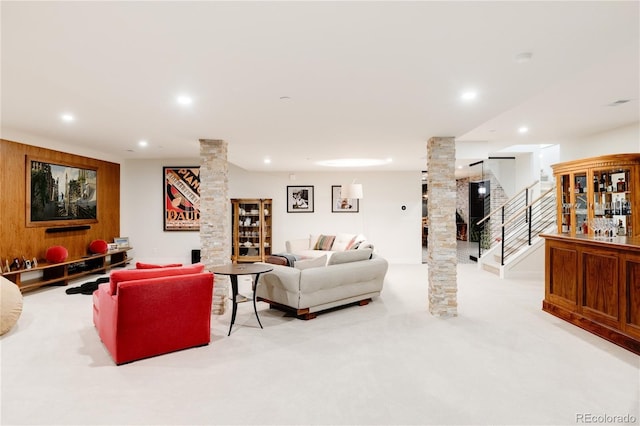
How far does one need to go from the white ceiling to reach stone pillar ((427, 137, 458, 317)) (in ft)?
1.27

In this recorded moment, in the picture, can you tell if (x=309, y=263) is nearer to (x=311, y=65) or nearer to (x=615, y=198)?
(x=311, y=65)

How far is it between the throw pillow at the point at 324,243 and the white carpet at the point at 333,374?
325 cm

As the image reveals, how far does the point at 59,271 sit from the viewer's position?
21.0ft

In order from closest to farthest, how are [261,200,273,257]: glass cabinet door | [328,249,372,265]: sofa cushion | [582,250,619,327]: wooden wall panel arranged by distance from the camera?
[582,250,619,327]: wooden wall panel
[328,249,372,265]: sofa cushion
[261,200,273,257]: glass cabinet door

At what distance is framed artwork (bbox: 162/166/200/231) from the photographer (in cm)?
873

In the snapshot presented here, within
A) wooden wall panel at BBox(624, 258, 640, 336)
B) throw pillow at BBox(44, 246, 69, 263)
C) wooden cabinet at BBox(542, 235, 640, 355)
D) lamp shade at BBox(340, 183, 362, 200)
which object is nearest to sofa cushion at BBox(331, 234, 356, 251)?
lamp shade at BBox(340, 183, 362, 200)

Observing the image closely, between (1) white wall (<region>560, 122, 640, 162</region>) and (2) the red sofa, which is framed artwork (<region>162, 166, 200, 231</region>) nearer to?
(2) the red sofa

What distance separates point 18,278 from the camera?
5531 mm

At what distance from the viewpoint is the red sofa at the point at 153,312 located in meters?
3.27

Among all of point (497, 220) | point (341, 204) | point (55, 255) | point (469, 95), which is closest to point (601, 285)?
point (469, 95)

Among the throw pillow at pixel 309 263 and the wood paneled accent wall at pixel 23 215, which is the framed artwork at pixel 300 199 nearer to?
the wood paneled accent wall at pixel 23 215

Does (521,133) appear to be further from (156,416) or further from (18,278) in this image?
(18,278)

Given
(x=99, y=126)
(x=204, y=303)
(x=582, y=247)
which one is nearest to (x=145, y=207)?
(x=99, y=126)

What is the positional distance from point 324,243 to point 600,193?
504 cm
